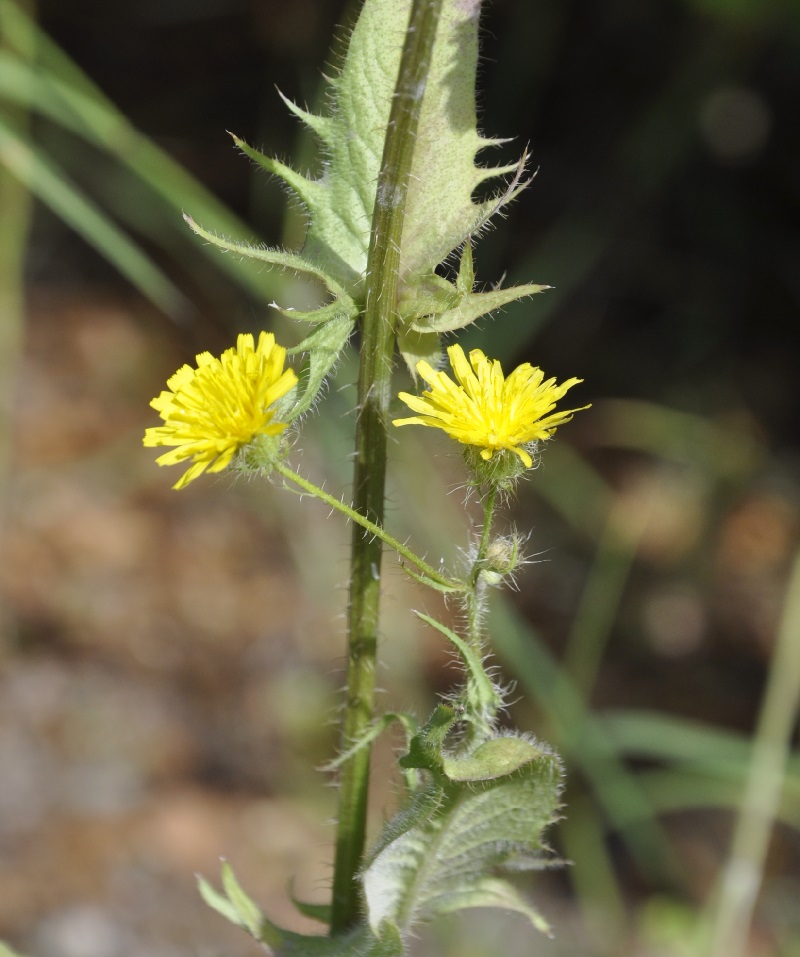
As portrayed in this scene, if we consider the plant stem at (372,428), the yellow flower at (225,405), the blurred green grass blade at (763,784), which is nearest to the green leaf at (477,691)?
the plant stem at (372,428)

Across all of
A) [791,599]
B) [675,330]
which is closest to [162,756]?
[791,599]

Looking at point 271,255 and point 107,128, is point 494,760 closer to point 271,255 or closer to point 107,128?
point 271,255

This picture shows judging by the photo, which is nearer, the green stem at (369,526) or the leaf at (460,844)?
the green stem at (369,526)

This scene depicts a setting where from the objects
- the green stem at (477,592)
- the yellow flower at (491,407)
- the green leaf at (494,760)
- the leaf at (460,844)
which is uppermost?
the yellow flower at (491,407)

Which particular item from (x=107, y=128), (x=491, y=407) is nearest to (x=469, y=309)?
(x=491, y=407)

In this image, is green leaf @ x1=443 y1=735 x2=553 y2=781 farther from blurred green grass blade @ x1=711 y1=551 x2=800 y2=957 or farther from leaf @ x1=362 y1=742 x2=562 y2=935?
blurred green grass blade @ x1=711 y1=551 x2=800 y2=957

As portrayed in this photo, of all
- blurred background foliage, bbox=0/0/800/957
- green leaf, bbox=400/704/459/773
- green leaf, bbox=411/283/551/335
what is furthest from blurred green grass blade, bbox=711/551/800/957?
green leaf, bbox=411/283/551/335

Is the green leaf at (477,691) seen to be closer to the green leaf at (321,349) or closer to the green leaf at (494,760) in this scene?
the green leaf at (494,760)
